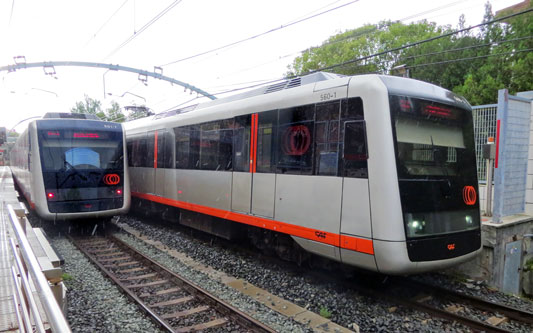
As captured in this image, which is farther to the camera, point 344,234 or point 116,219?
point 116,219

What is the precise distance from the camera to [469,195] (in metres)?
5.78

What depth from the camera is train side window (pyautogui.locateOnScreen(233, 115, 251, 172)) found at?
731 cm

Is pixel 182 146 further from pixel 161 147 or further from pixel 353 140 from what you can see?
pixel 353 140

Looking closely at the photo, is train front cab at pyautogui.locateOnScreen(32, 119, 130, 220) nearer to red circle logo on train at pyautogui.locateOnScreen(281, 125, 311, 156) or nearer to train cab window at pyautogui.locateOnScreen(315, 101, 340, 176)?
red circle logo on train at pyautogui.locateOnScreen(281, 125, 311, 156)

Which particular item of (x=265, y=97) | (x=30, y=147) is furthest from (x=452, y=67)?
(x=30, y=147)

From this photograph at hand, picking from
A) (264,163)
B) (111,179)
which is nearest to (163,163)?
(111,179)

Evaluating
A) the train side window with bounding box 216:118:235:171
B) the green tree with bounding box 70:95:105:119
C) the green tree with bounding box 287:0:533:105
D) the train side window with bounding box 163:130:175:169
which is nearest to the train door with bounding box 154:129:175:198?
the train side window with bounding box 163:130:175:169

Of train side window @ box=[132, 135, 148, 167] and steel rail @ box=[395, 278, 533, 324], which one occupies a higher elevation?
train side window @ box=[132, 135, 148, 167]

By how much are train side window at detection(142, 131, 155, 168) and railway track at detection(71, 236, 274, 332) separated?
391 centimetres

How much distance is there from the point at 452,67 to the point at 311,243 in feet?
85.7

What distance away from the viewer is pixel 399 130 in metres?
5.11

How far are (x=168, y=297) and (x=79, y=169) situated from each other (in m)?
5.72

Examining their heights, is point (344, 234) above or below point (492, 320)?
above

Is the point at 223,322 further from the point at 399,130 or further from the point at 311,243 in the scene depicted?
the point at 399,130
